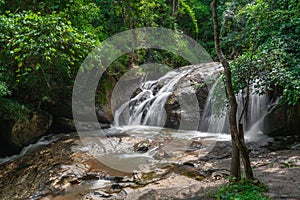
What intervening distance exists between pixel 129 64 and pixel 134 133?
4.45 m

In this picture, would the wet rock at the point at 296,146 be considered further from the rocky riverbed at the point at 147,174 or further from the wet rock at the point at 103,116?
the wet rock at the point at 103,116

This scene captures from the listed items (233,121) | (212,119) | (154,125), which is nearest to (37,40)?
(233,121)

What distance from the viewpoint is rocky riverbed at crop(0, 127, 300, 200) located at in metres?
4.14

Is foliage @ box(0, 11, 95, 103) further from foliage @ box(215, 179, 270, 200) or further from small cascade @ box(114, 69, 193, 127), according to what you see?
small cascade @ box(114, 69, 193, 127)

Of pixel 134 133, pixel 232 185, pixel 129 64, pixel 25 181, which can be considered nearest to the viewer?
pixel 232 185

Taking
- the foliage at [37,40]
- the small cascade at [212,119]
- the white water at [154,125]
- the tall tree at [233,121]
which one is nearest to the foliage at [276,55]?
the white water at [154,125]

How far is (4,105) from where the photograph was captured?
6871 millimetres

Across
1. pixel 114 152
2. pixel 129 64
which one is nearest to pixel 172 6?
pixel 129 64

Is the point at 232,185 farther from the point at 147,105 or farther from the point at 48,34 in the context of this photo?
the point at 147,105

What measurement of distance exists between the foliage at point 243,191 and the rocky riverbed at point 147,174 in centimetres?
19

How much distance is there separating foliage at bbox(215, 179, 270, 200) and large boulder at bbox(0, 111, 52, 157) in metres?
6.43

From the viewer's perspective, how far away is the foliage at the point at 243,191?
10.6 feet

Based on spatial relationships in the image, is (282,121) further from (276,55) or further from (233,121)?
(233,121)

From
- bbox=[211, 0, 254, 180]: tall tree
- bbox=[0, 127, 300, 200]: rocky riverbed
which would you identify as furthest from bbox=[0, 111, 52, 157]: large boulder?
bbox=[211, 0, 254, 180]: tall tree
